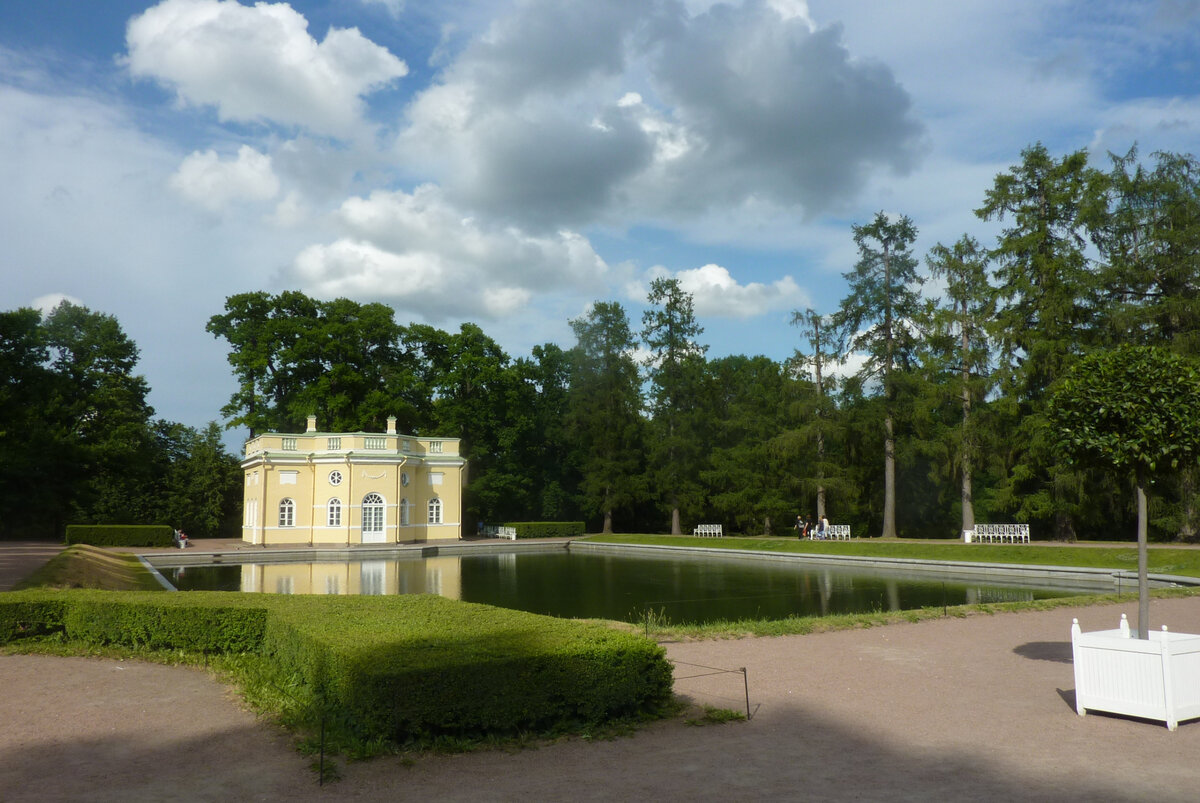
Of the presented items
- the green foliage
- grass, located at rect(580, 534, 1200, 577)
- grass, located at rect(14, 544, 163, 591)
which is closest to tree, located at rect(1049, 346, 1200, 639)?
the green foliage

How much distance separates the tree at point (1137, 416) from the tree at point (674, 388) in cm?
3371

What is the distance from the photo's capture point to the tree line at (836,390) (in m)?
28.2

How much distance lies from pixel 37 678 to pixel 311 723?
4322mm

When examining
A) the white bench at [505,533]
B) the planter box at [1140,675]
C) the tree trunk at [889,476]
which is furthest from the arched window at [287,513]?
the planter box at [1140,675]

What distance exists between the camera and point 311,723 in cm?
677

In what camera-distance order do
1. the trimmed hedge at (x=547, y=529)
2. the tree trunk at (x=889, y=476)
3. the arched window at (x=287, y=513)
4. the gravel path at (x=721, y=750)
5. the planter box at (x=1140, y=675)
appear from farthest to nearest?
the trimmed hedge at (x=547, y=529)
the arched window at (x=287, y=513)
the tree trunk at (x=889, y=476)
the planter box at (x=1140, y=675)
the gravel path at (x=721, y=750)

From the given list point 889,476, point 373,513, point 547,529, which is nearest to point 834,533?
point 889,476

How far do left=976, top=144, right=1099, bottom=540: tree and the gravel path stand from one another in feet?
71.7

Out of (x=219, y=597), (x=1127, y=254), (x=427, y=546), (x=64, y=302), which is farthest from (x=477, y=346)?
(x=219, y=597)

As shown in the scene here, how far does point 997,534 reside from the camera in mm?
28516

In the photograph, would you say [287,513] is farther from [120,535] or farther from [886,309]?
[886,309]

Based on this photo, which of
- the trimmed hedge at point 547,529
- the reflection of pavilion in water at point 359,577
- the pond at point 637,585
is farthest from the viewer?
the trimmed hedge at point 547,529

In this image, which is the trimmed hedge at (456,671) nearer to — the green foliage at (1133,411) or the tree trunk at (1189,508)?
the green foliage at (1133,411)

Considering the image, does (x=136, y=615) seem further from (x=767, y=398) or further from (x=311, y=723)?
(x=767, y=398)
